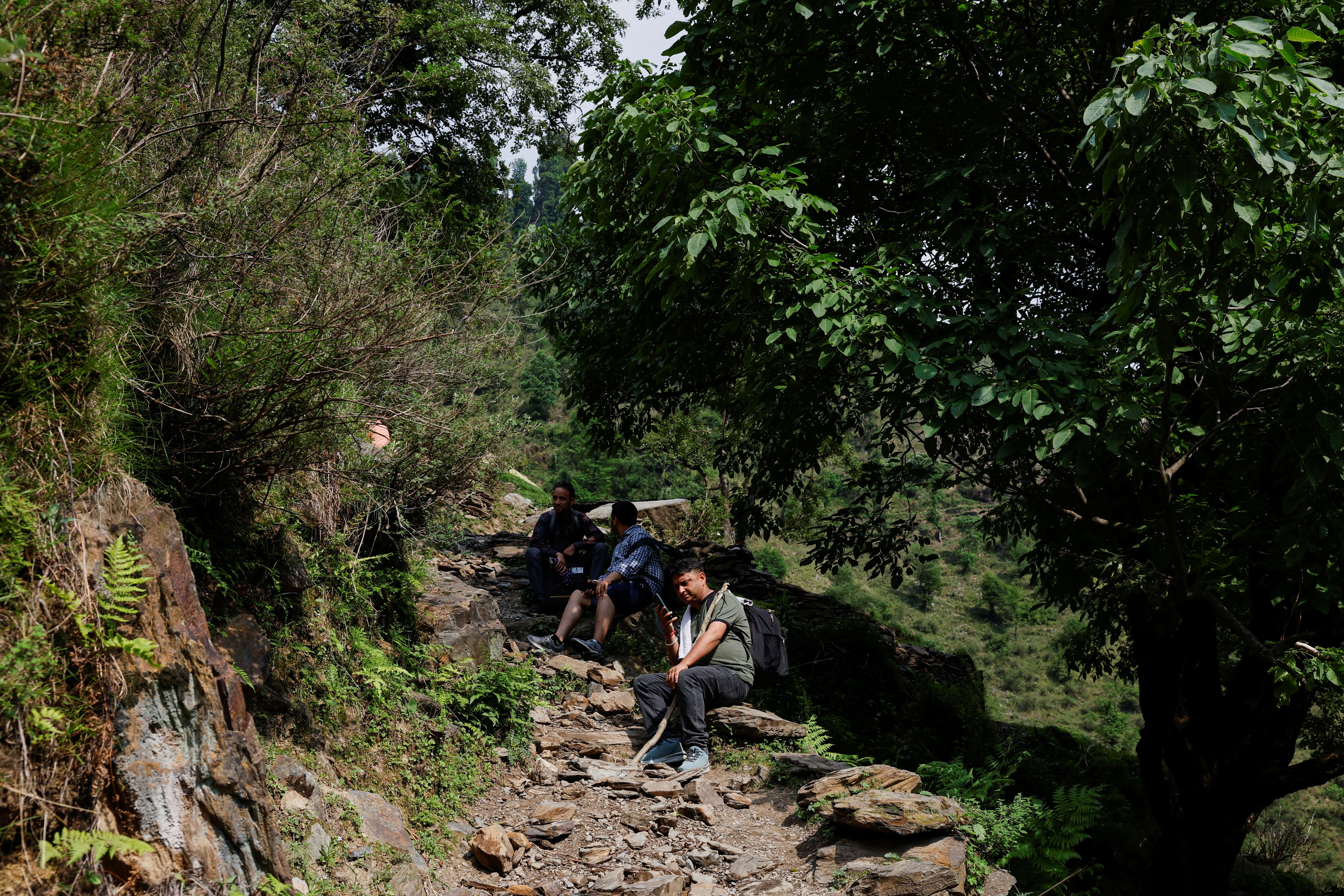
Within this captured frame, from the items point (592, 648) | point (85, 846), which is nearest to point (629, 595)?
point (592, 648)

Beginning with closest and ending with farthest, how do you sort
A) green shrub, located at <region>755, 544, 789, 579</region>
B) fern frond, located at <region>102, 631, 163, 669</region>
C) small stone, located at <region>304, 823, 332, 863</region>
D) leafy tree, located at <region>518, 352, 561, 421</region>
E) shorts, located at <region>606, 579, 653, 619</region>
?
fern frond, located at <region>102, 631, 163, 669</region>, small stone, located at <region>304, 823, 332, 863</region>, shorts, located at <region>606, 579, 653, 619</region>, green shrub, located at <region>755, 544, 789, 579</region>, leafy tree, located at <region>518, 352, 561, 421</region>

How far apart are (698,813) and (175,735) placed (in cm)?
302

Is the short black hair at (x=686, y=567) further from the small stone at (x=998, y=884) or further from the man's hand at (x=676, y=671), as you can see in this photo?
the small stone at (x=998, y=884)

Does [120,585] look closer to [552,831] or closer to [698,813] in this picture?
[552,831]

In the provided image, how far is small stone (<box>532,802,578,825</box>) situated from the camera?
4.78 metres

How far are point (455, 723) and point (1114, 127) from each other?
4922 mm

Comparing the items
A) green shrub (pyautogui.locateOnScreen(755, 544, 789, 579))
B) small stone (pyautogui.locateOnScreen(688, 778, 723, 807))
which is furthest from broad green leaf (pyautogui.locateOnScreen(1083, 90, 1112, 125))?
green shrub (pyautogui.locateOnScreen(755, 544, 789, 579))

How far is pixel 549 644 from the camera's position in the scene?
23.9ft

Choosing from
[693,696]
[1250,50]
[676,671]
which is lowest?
[693,696]

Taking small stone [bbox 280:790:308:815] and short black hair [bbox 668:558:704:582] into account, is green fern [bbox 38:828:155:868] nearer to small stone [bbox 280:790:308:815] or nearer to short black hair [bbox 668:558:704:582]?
small stone [bbox 280:790:308:815]

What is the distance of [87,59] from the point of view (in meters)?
3.06

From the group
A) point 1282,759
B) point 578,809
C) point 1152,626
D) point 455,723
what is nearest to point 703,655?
point 578,809

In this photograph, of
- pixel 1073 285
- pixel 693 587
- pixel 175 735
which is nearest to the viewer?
pixel 175 735

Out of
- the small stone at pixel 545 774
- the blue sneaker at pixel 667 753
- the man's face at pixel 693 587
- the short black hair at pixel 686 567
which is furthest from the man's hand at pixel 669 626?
the small stone at pixel 545 774
